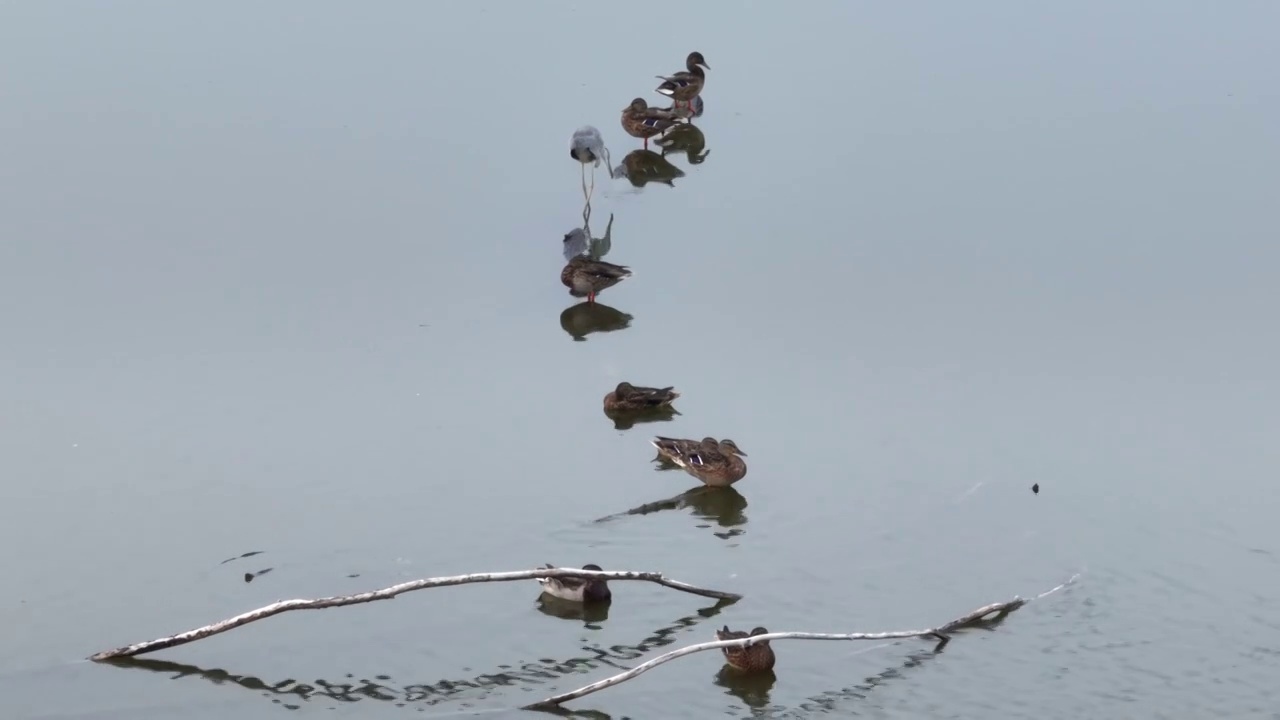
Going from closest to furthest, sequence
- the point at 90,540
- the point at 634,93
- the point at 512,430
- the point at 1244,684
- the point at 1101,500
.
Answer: the point at 1244,684, the point at 90,540, the point at 1101,500, the point at 512,430, the point at 634,93

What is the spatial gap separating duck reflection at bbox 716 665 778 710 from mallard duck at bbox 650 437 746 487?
6.94ft

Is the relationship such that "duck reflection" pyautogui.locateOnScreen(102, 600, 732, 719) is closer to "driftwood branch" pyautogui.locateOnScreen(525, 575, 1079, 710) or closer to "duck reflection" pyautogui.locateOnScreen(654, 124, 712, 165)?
"driftwood branch" pyautogui.locateOnScreen(525, 575, 1079, 710)

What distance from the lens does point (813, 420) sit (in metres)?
9.97

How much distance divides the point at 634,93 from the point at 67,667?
398 inches

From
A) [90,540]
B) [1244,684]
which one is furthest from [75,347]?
[1244,684]

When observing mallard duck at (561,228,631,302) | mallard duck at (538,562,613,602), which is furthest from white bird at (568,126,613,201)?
mallard duck at (538,562,613,602)

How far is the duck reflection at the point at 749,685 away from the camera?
7090 mm

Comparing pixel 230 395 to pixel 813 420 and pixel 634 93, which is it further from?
pixel 634 93

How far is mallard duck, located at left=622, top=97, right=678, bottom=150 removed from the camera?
49.4 feet

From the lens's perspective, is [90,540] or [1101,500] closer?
[90,540]

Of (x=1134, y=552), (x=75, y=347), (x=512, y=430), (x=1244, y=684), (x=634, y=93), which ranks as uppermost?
(x=634, y=93)

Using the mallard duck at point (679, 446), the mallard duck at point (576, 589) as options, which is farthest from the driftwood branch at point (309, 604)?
the mallard duck at point (679, 446)

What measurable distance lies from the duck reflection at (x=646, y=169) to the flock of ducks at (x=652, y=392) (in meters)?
0.18

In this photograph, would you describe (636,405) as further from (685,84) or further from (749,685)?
(685,84)
